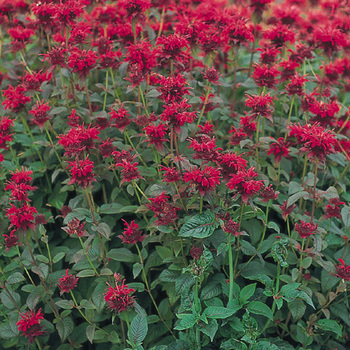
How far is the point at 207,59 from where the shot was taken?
2.46 metres

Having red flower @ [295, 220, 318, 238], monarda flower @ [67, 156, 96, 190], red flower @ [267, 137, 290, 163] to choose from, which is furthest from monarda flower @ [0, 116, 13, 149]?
red flower @ [295, 220, 318, 238]

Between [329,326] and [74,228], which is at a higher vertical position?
[74,228]

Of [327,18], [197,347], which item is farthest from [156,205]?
[327,18]

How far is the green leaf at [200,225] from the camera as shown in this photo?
182 cm

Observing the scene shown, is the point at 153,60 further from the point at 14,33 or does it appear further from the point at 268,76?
the point at 14,33

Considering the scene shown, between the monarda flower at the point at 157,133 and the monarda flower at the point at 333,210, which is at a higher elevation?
the monarda flower at the point at 157,133

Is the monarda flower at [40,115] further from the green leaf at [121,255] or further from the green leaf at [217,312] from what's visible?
the green leaf at [217,312]

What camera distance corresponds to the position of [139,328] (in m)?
1.88

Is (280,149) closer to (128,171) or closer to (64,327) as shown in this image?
(128,171)

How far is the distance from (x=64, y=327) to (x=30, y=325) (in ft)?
0.53

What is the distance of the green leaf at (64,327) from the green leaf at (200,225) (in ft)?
2.50

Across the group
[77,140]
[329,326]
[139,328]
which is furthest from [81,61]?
[329,326]

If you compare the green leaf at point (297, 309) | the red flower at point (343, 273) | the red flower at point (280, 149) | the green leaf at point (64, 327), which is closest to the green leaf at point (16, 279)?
the green leaf at point (64, 327)

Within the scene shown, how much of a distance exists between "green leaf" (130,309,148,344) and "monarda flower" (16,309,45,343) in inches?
17.6
